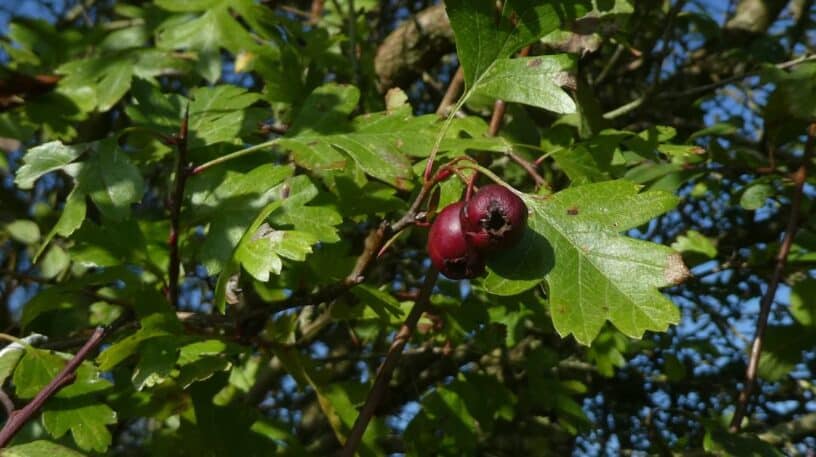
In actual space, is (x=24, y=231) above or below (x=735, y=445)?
below

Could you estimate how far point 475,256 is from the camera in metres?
1.48

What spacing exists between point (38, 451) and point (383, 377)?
66 centimetres

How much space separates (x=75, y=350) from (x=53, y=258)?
93 centimetres

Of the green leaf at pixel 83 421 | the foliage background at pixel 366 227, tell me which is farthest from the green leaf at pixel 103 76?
the green leaf at pixel 83 421

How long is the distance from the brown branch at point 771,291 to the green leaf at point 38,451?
1.49 m

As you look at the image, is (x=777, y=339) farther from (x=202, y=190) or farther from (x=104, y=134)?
(x=104, y=134)

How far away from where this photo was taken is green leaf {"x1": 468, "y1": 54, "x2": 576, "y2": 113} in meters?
1.68

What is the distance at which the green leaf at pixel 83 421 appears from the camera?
1.77m

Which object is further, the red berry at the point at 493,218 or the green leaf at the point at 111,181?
the green leaf at the point at 111,181

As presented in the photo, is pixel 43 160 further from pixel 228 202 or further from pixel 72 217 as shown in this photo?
pixel 228 202

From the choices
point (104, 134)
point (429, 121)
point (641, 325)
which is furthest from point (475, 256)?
point (104, 134)

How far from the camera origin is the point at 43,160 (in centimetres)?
177

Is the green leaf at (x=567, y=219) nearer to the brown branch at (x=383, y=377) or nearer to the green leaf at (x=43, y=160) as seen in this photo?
the brown branch at (x=383, y=377)

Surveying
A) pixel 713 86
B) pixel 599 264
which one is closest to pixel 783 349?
pixel 713 86
